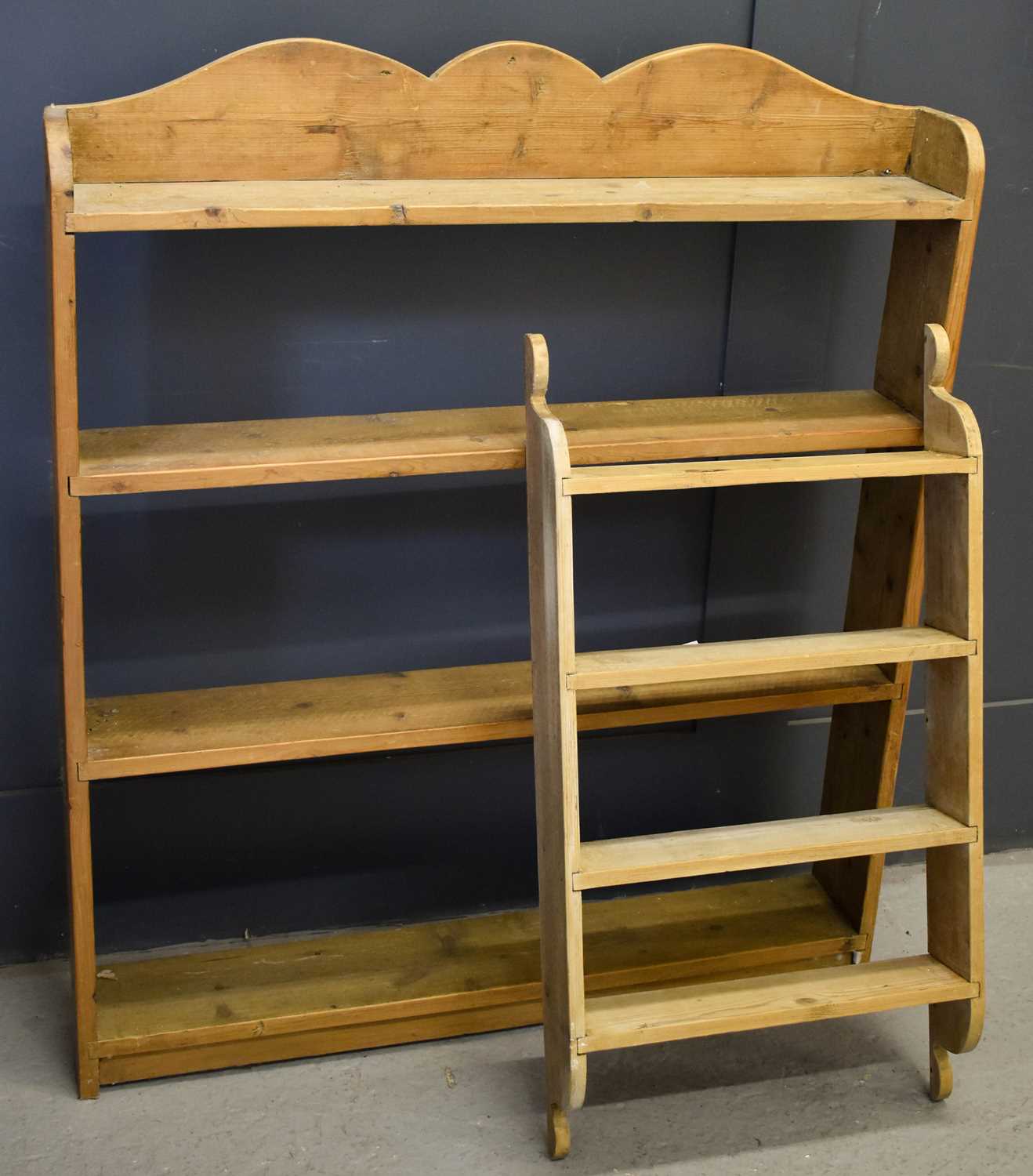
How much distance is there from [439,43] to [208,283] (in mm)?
586

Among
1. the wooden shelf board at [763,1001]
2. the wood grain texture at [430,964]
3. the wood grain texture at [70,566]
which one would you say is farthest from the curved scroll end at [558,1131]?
the wood grain texture at [70,566]

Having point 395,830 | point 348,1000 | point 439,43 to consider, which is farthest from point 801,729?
point 439,43

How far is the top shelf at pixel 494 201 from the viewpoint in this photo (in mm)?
2023

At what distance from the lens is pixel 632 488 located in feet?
7.13

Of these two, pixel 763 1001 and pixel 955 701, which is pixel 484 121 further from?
pixel 763 1001

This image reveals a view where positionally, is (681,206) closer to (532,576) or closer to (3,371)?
(532,576)

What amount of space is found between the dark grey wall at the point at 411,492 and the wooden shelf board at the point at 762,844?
2.09ft

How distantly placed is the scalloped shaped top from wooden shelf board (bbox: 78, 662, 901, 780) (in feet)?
3.00

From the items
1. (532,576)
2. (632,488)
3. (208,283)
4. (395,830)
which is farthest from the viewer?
(395,830)

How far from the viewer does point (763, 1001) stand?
2.31 metres

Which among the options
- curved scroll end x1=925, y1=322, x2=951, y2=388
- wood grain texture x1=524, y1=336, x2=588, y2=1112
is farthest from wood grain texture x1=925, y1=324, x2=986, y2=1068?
wood grain texture x1=524, y1=336, x2=588, y2=1112

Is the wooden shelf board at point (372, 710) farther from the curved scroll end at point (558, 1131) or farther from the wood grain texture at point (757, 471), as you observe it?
the curved scroll end at point (558, 1131)

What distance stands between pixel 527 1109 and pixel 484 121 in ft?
5.51

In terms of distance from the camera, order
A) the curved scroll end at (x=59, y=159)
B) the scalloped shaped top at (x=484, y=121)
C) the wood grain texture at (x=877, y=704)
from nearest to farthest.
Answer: the curved scroll end at (x=59, y=159) < the scalloped shaped top at (x=484, y=121) < the wood grain texture at (x=877, y=704)
